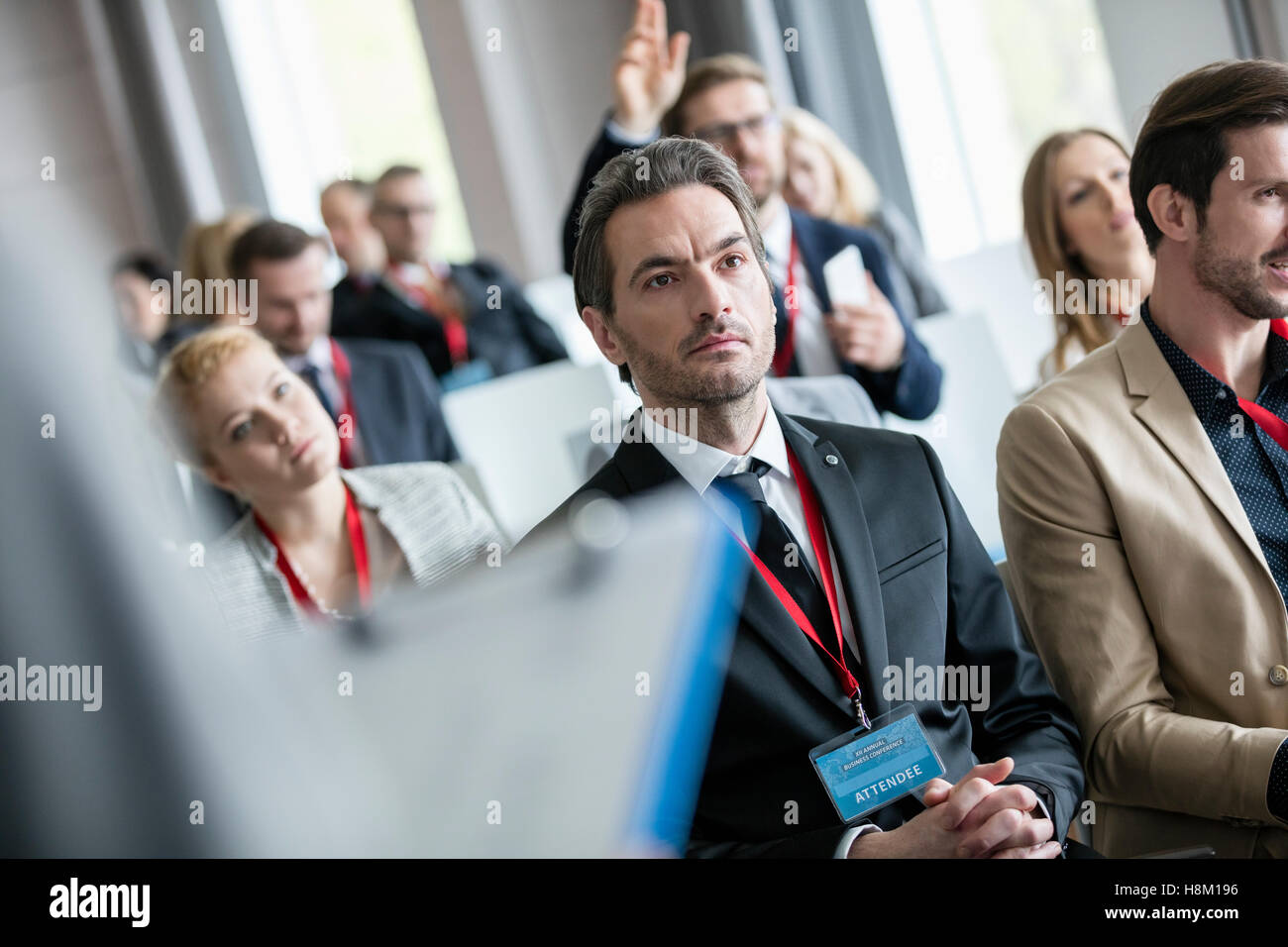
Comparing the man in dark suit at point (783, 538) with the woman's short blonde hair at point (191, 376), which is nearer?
the man in dark suit at point (783, 538)

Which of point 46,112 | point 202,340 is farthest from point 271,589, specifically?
point 46,112

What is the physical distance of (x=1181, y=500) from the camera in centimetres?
148

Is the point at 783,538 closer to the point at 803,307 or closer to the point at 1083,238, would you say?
the point at 803,307

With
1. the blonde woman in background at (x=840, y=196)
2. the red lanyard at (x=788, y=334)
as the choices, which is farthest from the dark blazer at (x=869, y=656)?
the blonde woman in background at (x=840, y=196)

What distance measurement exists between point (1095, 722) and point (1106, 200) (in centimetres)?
139

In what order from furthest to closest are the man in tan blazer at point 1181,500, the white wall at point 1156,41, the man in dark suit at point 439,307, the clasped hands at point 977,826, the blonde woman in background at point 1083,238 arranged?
the man in dark suit at point 439,307
the white wall at point 1156,41
the blonde woman in background at point 1083,238
the man in tan blazer at point 1181,500
the clasped hands at point 977,826

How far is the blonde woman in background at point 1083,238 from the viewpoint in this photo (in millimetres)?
2414

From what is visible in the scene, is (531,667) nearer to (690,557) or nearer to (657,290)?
(690,557)

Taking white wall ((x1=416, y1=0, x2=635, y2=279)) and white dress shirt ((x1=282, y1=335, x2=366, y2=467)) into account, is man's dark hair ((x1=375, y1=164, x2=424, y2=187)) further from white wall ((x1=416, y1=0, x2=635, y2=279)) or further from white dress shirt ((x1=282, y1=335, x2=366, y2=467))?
white wall ((x1=416, y1=0, x2=635, y2=279))

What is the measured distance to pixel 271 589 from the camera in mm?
2133

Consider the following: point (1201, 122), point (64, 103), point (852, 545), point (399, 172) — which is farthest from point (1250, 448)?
point (64, 103)

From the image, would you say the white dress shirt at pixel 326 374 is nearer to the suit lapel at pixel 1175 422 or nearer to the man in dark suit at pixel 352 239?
the man in dark suit at pixel 352 239

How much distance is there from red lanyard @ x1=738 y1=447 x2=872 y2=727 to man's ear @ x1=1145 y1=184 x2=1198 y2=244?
0.64 m

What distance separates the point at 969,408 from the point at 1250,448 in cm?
128
